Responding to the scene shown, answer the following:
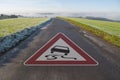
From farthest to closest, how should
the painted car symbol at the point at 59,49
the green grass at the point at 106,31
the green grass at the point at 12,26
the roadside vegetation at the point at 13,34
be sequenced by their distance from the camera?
1. the green grass at the point at 12,26
2. the green grass at the point at 106,31
3. the roadside vegetation at the point at 13,34
4. the painted car symbol at the point at 59,49

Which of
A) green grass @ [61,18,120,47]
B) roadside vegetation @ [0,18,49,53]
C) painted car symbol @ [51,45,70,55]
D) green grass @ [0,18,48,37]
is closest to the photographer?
painted car symbol @ [51,45,70,55]

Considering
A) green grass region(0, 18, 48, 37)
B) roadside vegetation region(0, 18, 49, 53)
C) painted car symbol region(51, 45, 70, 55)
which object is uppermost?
painted car symbol region(51, 45, 70, 55)

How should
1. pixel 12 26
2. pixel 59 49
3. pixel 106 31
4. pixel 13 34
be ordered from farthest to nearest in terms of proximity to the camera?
pixel 12 26 < pixel 106 31 < pixel 13 34 < pixel 59 49

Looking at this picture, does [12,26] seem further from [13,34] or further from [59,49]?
[59,49]

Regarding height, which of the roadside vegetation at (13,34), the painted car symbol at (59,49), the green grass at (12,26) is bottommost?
the green grass at (12,26)

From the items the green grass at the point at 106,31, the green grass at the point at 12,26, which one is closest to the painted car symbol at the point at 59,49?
the green grass at the point at 106,31

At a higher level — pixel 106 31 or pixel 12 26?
pixel 106 31

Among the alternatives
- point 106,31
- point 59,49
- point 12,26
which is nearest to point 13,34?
point 106,31

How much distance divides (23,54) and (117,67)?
494 centimetres

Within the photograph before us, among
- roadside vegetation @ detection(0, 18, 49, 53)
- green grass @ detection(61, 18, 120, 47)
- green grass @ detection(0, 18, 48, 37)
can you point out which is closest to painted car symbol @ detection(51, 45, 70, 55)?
roadside vegetation @ detection(0, 18, 49, 53)

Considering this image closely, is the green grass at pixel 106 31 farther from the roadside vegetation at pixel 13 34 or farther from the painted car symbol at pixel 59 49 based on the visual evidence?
the painted car symbol at pixel 59 49

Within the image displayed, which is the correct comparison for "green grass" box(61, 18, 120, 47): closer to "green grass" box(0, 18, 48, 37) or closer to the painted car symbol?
"green grass" box(0, 18, 48, 37)

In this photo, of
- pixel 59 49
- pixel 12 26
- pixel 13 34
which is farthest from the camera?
pixel 12 26

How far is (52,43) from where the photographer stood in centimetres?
705
